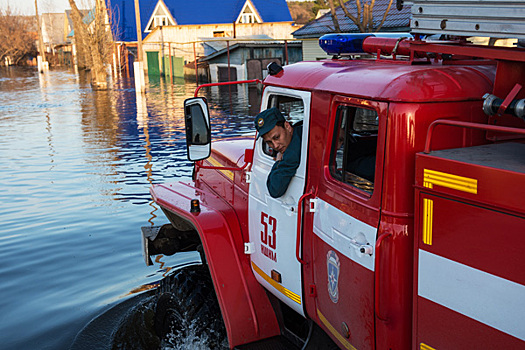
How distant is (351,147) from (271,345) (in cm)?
161

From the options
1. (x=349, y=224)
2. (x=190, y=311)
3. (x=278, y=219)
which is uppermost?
(x=349, y=224)

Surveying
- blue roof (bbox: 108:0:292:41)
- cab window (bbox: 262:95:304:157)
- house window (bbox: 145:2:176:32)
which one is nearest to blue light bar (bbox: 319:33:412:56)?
cab window (bbox: 262:95:304:157)

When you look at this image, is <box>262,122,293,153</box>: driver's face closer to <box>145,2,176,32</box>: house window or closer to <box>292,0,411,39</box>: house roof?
<box>292,0,411,39</box>: house roof

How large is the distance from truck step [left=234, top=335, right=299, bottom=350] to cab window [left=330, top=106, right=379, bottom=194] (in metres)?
1.44

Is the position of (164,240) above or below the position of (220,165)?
below

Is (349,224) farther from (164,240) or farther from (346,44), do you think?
(164,240)

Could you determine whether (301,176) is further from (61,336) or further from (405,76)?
(61,336)

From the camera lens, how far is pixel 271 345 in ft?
12.9

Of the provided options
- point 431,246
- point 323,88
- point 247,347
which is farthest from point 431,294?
point 247,347

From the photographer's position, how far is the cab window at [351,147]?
3.01 metres

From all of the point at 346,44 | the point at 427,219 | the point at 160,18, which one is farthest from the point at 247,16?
the point at 427,219

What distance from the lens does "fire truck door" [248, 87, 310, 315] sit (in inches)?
136

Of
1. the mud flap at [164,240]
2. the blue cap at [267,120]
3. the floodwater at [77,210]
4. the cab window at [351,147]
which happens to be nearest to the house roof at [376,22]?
the floodwater at [77,210]

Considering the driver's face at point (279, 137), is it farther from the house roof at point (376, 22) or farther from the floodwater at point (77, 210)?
the house roof at point (376, 22)
